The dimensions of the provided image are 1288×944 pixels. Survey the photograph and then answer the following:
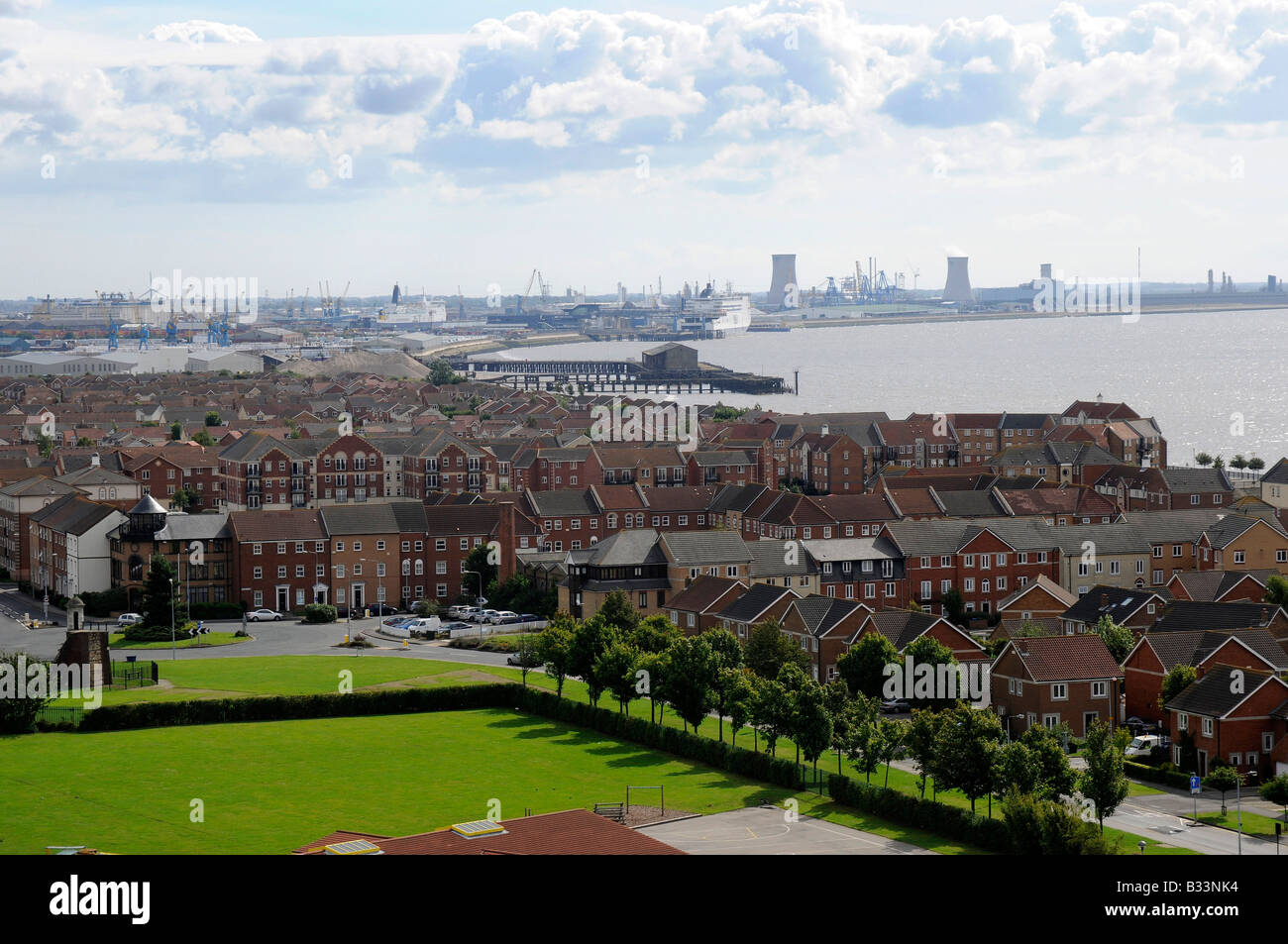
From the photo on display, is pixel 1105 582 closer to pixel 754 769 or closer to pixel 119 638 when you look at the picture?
pixel 754 769

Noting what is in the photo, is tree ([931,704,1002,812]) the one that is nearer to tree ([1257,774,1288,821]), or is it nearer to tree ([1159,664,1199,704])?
tree ([1257,774,1288,821])

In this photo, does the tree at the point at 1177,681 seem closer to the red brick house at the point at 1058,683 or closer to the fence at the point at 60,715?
the red brick house at the point at 1058,683

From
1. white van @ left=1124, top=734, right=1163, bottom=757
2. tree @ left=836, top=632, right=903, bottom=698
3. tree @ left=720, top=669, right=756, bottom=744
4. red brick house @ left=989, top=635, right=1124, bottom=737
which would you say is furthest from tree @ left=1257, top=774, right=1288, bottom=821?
tree @ left=720, top=669, right=756, bottom=744

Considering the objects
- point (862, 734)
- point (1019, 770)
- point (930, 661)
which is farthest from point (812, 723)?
point (930, 661)

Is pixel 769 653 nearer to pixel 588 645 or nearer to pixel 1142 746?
pixel 588 645

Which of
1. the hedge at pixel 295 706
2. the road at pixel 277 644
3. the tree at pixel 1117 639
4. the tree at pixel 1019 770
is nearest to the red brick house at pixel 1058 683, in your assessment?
the tree at pixel 1117 639
